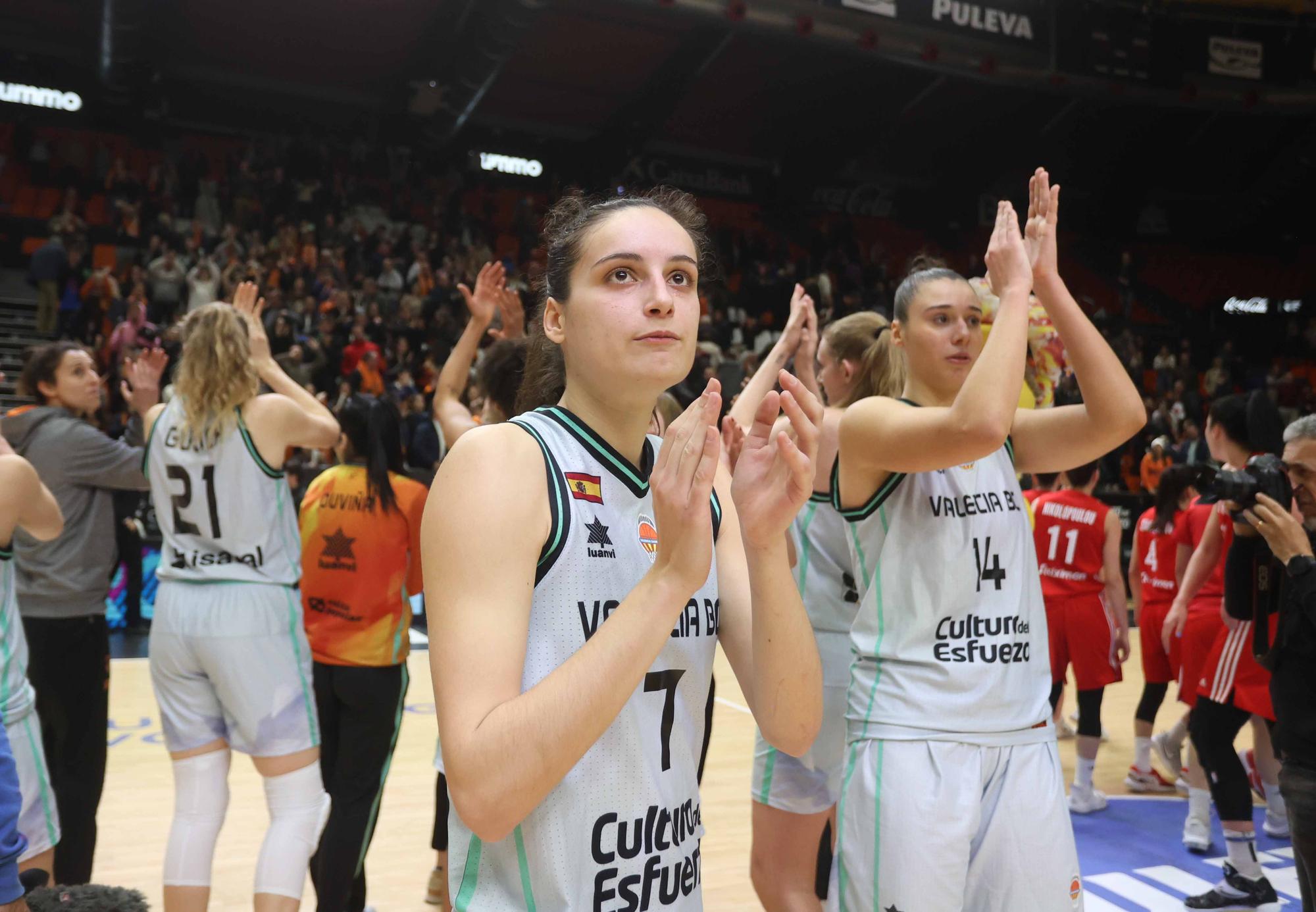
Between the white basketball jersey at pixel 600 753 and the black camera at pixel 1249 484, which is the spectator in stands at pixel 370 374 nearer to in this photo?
the black camera at pixel 1249 484

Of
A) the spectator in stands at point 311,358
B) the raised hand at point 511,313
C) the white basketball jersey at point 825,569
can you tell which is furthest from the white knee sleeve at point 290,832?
the spectator in stands at point 311,358

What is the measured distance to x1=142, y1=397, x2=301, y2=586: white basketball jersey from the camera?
3404 mm

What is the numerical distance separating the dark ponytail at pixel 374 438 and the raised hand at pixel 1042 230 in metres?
2.17

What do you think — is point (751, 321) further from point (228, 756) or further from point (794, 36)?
point (228, 756)

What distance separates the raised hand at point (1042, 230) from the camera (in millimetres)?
2441

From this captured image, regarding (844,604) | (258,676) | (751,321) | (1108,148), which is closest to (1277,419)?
(844,604)

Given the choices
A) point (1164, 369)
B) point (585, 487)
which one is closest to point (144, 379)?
point (585, 487)

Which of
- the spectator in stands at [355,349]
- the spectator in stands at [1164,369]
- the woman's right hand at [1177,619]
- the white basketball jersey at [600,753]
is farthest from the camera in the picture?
the spectator in stands at [1164,369]

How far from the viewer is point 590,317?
5.12 ft

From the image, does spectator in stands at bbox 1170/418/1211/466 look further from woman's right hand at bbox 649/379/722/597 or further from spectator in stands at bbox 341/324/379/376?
woman's right hand at bbox 649/379/722/597

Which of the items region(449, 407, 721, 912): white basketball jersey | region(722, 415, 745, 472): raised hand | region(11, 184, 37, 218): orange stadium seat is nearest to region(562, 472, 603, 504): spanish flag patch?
region(449, 407, 721, 912): white basketball jersey

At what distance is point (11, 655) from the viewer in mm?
2807

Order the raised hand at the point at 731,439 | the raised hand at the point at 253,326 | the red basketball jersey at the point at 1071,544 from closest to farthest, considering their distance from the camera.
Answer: the raised hand at the point at 731,439
the raised hand at the point at 253,326
the red basketball jersey at the point at 1071,544

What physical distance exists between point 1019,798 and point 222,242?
14629 mm
